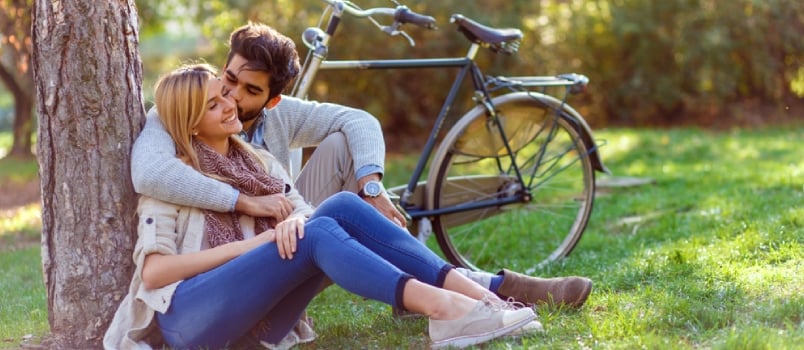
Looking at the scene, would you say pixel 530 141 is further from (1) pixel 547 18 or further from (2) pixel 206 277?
(1) pixel 547 18

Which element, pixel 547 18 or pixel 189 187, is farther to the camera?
pixel 547 18

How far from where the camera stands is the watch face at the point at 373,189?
141 inches

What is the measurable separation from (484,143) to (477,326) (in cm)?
166

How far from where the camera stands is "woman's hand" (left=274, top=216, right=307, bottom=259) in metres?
2.92

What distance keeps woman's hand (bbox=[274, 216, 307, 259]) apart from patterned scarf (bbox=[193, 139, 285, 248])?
0.91 feet

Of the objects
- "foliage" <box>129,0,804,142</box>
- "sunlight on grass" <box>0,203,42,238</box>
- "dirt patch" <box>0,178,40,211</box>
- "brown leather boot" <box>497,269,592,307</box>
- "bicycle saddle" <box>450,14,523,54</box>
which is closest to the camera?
"brown leather boot" <box>497,269,592,307</box>

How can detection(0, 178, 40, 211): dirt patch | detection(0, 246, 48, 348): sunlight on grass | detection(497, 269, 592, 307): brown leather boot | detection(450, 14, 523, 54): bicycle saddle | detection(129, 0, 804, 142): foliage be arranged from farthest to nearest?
detection(129, 0, 804, 142): foliage → detection(0, 178, 40, 211): dirt patch → detection(450, 14, 523, 54): bicycle saddle → detection(0, 246, 48, 348): sunlight on grass → detection(497, 269, 592, 307): brown leather boot

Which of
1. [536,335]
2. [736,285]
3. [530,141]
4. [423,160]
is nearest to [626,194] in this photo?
[530,141]

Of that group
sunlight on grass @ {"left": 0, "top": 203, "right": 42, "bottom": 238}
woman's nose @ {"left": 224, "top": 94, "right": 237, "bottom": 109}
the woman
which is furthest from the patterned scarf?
sunlight on grass @ {"left": 0, "top": 203, "right": 42, "bottom": 238}

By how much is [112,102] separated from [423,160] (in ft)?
5.24

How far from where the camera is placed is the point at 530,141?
4.64 meters

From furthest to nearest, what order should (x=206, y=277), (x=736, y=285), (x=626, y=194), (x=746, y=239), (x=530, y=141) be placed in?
(x=626, y=194), (x=530, y=141), (x=746, y=239), (x=736, y=285), (x=206, y=277)

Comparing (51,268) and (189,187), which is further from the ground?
(189,187)

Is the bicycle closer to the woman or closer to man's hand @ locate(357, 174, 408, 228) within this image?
man's hand @ locate(357, 174, 408, 228)
